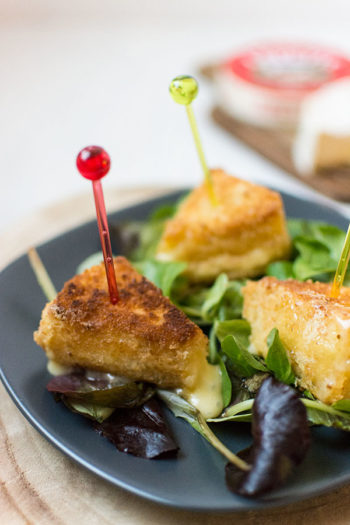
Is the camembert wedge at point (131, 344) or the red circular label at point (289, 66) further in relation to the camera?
the red circular label at point (289, 66)

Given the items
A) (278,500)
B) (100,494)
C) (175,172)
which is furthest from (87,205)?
(278,500)

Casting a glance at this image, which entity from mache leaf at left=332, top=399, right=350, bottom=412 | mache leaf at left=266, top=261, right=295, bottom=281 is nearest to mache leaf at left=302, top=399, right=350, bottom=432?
mache leaf at left=332, top=399, right=350, bottom=412

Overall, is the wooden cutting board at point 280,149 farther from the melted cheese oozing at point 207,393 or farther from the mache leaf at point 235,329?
the melted cheese oozing at point 207,393

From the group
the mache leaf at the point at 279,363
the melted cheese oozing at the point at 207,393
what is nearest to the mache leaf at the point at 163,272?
the melted cheese oozing at the point at 207,393

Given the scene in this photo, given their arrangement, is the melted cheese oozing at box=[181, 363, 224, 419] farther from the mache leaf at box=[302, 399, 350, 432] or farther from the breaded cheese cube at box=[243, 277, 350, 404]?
the mache leaf at box=[302, 399, 350, 432]

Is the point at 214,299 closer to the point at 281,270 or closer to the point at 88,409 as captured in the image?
the point at 281,270

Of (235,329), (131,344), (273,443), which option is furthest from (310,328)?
(131,344)
